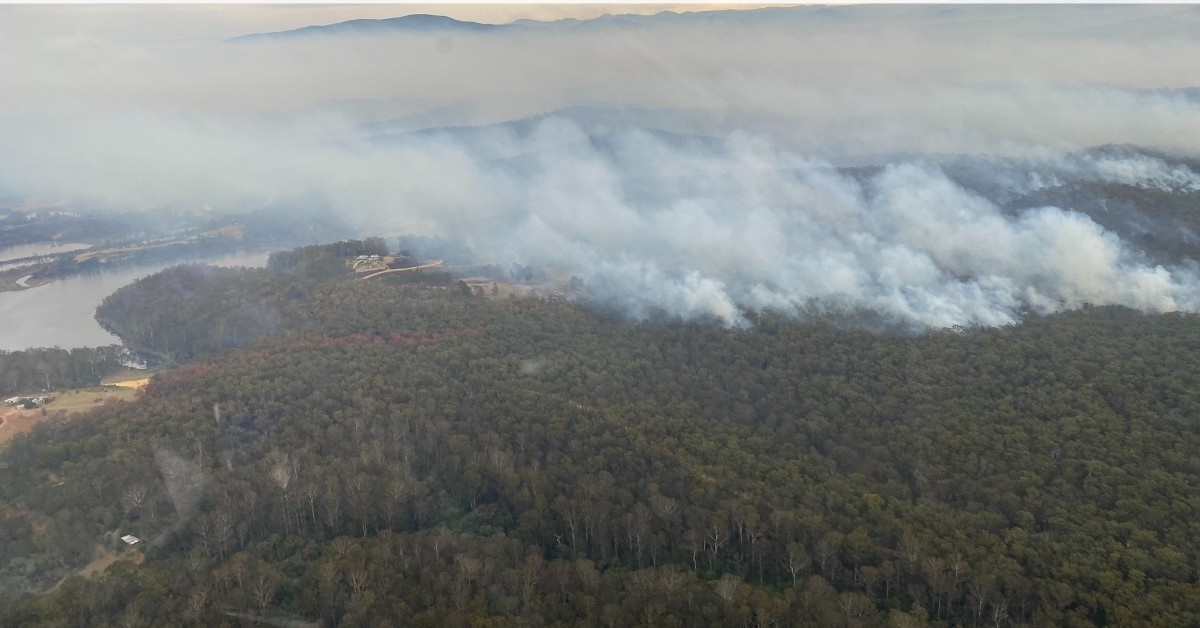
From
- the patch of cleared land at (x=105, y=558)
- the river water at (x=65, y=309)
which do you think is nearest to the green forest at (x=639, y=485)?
the patch of cleared land at (x=105, y=558)

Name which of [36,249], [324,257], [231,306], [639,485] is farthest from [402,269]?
[36,249]

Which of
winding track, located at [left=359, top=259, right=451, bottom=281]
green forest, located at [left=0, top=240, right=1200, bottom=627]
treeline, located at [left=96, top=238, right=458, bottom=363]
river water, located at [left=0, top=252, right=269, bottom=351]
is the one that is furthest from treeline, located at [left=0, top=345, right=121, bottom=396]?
winding track, located at [left=359, top=259, right=451, bottom=281]

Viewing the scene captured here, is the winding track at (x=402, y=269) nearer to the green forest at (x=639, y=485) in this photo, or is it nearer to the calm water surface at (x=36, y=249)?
the green forest at (x=639, y=485)

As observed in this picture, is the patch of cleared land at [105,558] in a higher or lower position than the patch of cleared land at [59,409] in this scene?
lower

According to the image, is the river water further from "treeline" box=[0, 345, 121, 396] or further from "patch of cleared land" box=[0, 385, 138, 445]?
"patch of cleared land" box=[0, 385, 138, 445]

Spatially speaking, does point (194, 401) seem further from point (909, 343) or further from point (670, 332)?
point (909, 343)
